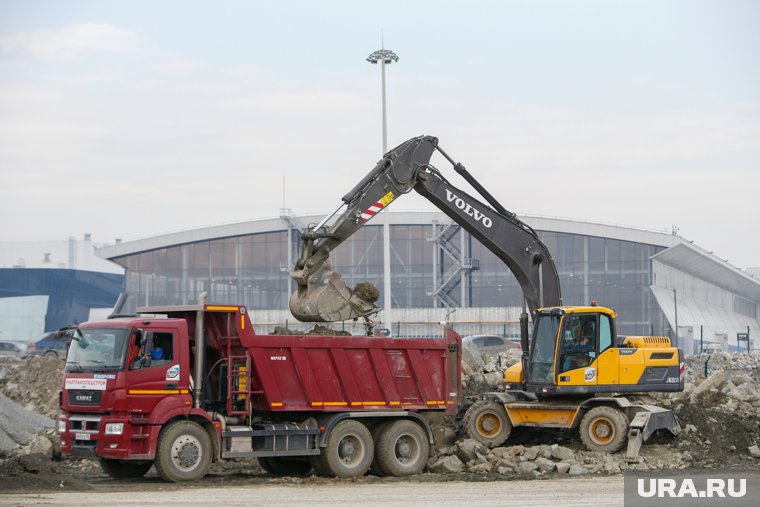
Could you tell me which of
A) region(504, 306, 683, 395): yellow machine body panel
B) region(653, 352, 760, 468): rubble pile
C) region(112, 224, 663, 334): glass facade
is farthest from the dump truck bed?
region(112, 224, 663, 334): glass facade

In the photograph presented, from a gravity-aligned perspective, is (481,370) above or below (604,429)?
above

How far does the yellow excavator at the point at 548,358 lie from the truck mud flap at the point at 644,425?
0.02 m

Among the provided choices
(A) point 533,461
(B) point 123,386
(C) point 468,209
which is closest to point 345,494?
(B) point 123,386

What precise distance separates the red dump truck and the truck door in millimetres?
16

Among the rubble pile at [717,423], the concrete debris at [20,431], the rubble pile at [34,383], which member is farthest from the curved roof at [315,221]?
the concrete debris at [20,431]

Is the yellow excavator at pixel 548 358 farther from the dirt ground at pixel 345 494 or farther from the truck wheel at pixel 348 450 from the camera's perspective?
the dirt ground at pixel 345 494

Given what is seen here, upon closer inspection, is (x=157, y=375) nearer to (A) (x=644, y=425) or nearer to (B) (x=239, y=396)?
(B) (x=239, y=396)

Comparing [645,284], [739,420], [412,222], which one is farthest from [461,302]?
[739,420]

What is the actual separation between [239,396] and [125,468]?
2.37 m

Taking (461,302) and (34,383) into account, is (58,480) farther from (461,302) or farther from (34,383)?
(461,302)

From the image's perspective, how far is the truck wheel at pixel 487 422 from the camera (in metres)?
21.6

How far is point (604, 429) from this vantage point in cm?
2067

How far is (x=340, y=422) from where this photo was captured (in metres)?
18.5

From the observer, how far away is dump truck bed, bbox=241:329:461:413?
17859mm
